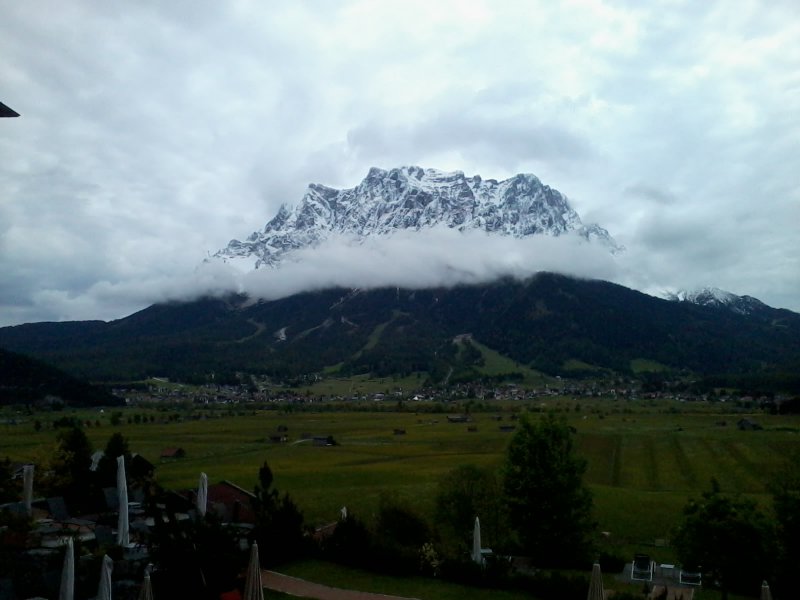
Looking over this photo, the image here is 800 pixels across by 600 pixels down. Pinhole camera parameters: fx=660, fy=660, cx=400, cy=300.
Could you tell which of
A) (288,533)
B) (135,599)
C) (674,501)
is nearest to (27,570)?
(135,599)

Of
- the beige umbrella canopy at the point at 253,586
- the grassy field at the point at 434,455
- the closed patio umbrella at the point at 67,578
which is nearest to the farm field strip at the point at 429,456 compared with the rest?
the grassy field at the point at 434,455

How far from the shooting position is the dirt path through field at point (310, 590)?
20406 millimetres

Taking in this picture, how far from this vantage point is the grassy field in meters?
37.8

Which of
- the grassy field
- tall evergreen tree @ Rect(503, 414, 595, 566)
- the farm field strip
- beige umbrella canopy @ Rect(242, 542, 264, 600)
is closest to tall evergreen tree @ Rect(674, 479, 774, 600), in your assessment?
tall evergreen tree @ Rect(503, 414, 595, 566)

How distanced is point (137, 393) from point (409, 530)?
471 ft

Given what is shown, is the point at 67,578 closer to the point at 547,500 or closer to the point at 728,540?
the point at 728,540

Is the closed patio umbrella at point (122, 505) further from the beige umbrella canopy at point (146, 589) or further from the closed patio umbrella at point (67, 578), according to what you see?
the beige umbrella canopy at point (146, 589)

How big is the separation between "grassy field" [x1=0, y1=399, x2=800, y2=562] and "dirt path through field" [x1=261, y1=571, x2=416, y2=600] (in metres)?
10.8

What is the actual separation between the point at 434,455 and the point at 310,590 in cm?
4062

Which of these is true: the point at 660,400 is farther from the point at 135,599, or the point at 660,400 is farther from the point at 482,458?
the point at 135,599

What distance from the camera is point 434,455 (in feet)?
200

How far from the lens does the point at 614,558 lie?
27.1 meters

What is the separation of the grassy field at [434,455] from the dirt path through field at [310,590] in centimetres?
1077

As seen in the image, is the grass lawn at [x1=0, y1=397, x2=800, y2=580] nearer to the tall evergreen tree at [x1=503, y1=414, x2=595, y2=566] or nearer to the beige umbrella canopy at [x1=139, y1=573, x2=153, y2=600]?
the tall evergreen tree at [x1=503, y1=414, x2=595, y2=566]
